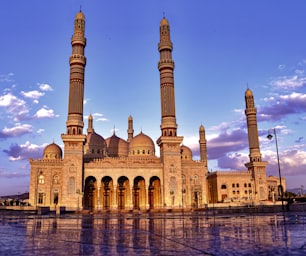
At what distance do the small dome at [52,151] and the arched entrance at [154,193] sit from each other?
1864 centimetres

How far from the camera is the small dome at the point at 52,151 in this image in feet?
201

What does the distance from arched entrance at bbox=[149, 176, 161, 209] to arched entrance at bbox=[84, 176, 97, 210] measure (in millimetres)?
9693

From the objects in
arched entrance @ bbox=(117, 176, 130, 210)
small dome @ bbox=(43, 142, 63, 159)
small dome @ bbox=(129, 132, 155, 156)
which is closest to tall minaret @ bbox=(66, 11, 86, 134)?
small dome @ bbox=(43, 142, 63, 159)

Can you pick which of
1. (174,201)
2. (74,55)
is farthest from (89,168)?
(74,55)

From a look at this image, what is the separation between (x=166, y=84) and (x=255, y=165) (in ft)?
77.8

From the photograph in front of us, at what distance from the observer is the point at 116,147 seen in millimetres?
68188

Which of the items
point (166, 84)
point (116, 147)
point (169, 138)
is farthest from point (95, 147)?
point (166, 84)

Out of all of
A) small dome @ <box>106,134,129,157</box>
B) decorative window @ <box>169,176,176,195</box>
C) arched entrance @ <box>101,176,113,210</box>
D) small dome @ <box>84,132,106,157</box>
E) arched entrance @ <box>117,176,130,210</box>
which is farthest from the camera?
small dome @ <box>106,134,129,157</box>

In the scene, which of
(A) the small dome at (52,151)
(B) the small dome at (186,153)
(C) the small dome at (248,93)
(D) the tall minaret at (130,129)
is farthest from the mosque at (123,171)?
(D) the tall minaret at (130,129)

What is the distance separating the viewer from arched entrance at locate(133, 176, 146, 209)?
185ft

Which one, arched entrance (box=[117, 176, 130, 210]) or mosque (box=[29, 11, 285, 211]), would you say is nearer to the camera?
mosque (box=[29, 11, 285, 211])

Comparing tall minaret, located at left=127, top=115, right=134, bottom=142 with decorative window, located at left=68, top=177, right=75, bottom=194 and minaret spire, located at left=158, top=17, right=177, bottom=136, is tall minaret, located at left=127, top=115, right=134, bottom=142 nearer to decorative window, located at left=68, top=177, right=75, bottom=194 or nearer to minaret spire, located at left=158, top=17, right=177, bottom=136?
minaret spire, located at left=158, top=17, right=177, bottom=136

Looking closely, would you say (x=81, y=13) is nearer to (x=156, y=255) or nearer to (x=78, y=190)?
(x=78, y=190)

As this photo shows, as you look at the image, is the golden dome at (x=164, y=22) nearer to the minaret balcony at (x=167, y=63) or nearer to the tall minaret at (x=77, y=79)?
the minaret balcony at (x=167, y=63)
